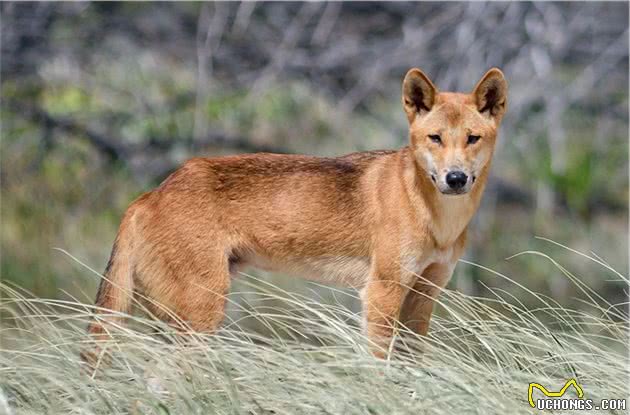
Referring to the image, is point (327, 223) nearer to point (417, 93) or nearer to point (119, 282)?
point (417, 93)

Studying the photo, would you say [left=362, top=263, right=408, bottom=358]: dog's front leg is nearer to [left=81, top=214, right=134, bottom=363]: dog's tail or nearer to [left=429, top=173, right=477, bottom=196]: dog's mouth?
[left=429, top=173, right=477, bottom=196]: dog's mouth

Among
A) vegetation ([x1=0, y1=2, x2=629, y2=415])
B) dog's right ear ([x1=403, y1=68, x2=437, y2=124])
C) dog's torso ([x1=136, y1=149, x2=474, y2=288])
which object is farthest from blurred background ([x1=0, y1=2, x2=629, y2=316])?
dog's right ear ([x1=403, y1=68, x2=437, y2=124])

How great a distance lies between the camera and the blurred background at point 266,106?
10.7 metres

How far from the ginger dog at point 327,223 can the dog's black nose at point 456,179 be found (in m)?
0.09

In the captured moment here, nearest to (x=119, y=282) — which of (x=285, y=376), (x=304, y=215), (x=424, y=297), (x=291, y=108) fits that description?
(x=304, y=215)

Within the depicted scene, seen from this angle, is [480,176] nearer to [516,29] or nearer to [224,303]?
[224,303]

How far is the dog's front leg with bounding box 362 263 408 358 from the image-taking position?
5.50m

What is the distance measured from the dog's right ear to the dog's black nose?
0.43 m

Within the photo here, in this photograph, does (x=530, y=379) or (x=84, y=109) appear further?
(x=84, y=109)

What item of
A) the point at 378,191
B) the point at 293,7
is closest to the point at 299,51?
the point at 293,7

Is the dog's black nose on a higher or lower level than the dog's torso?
higher

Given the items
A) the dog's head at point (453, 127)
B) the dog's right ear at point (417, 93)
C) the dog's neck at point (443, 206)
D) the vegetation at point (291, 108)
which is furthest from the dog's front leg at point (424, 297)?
the vegetation at point (291, 108)

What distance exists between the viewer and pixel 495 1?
1040cm

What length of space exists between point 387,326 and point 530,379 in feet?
2.29
